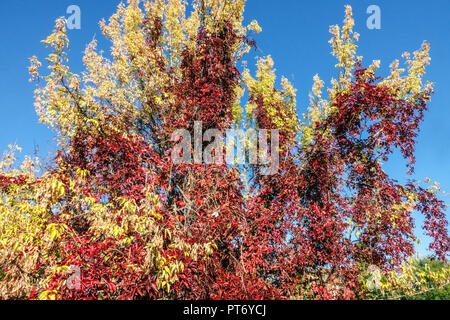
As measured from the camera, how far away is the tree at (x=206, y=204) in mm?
3100

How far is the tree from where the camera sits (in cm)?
310

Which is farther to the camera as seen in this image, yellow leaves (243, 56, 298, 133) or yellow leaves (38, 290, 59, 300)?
yellow leaves (243, 56, 298, 133)

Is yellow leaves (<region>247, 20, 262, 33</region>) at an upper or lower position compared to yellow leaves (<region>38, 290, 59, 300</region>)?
upper

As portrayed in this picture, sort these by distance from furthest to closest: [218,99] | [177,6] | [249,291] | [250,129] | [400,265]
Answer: [250,129]
[177,6]
[218,99]
[400,265]
[249,291]

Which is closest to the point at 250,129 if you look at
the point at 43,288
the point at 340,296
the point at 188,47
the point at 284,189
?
the point at 188,47

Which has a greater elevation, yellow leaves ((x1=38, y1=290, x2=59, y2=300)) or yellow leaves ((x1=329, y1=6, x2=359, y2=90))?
yellow leaves ((x1=329, y1=6, x2=359, y2=90))

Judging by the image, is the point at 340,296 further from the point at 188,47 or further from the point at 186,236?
the point at 188,47

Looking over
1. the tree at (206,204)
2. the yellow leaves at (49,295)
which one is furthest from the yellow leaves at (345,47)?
the yellow leaves at (49,295)

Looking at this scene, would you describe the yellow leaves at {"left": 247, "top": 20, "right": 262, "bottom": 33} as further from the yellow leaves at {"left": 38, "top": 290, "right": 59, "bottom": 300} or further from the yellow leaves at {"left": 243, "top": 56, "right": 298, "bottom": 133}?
the yellow leaves at {"left": 38, "top": 290, "right": 59, "bottom": 300}

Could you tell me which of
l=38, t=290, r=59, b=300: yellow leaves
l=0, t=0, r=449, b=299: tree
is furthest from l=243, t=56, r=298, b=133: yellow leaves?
l=38, t=290, r=59, b=300: yellow leaves

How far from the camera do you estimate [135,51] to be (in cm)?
759

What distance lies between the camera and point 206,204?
488 cm

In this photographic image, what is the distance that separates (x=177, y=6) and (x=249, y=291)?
8566mm

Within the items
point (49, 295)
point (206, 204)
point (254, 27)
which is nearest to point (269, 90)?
point (254, 27)
